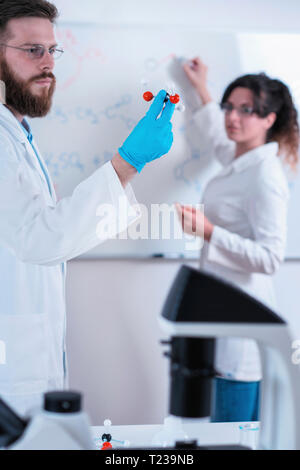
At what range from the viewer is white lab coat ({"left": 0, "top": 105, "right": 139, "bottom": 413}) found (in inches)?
42.0

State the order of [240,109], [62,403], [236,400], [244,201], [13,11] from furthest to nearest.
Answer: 1. [240,109]
2. [244,201]
3. [236,400]
4. [13,11]
5. [62,403]

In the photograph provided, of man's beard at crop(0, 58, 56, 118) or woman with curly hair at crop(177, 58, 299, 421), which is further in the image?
woman with curly hair at crop(177, 58, 299, 421)

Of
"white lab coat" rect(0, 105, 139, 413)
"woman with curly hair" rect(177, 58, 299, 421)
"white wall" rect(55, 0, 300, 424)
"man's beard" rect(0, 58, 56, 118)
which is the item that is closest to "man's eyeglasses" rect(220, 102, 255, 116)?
"woman with curly hair" rect(177, 58, 299, 421)

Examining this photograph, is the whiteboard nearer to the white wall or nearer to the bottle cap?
the white wall

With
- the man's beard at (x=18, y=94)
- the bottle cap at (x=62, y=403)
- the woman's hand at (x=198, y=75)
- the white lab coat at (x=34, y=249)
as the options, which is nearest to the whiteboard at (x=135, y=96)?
the woman's hand at (x=198, y=75)

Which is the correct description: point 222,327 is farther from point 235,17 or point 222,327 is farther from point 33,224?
point 235,17

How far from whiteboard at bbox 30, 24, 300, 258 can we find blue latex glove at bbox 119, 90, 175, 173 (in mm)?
811

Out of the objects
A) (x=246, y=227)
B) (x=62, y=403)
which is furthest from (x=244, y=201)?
(x=62, y=403)

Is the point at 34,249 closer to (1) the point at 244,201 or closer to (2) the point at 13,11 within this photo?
(2) the point at 13,11

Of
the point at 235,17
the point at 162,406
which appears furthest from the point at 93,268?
the point at 235,17

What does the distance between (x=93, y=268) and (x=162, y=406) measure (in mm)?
637

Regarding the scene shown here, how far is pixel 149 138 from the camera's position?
1.15 meters

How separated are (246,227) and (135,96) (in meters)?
0.67

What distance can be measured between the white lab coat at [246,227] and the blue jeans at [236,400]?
36 mm
